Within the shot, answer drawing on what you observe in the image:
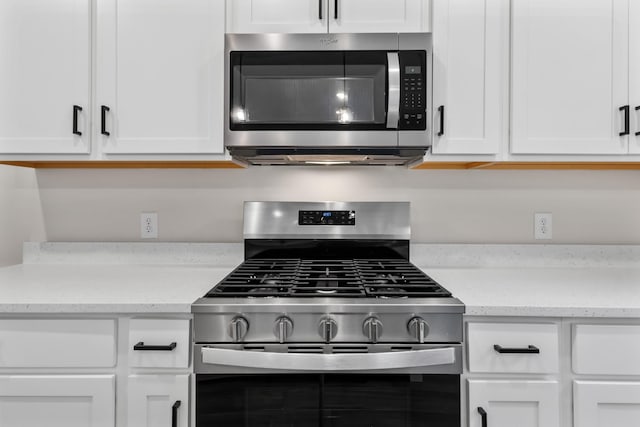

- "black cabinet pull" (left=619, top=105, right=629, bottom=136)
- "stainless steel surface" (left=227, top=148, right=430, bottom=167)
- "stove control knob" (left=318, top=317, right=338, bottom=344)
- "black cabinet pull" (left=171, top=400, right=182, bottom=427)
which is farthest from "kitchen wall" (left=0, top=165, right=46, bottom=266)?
"black cabinet pull" (left=619, top=105, right=629, bottom=136)

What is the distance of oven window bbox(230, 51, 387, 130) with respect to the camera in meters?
1.54

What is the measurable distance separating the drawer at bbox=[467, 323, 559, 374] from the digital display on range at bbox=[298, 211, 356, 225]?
30.5 inches

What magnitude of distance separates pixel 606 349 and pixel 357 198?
1.06 metres

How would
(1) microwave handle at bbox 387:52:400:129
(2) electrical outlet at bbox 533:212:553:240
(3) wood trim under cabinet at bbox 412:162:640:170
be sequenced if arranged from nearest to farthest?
(1) microwave handle at bbox 387:52:400:129
(3) wood trim under cabinet at bbox 412:162:640:170
(2) electrical outlet at bbox 533:212:553:240

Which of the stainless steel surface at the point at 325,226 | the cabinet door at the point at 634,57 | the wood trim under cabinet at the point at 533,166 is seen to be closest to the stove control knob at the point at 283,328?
the stainless steel surface at the point at 325,226

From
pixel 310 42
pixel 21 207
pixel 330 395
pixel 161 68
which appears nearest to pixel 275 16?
pixel 310 42

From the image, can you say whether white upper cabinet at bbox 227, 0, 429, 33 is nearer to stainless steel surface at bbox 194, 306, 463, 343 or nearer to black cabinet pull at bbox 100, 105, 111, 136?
black cabinet pull at bbox 100, 105, 111, 136

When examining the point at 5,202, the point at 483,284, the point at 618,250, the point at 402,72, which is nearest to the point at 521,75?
the point at 402,72

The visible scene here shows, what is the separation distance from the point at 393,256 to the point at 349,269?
31cm

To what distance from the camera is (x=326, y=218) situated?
1853 mm

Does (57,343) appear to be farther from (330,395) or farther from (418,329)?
(418,329)

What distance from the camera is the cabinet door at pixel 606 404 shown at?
1176 millimetres

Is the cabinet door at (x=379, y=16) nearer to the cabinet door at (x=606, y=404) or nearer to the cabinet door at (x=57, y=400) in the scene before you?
the cabinet door at (x=606, y=404)

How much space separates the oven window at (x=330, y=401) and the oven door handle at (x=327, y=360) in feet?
0.16
